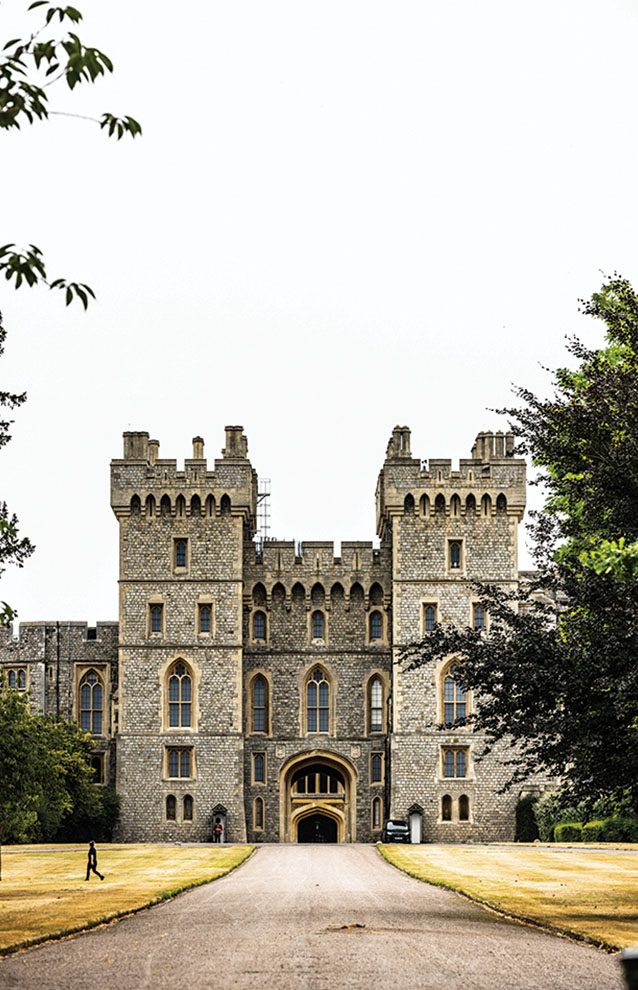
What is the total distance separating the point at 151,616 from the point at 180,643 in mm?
1648

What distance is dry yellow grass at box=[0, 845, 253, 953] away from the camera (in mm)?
21466

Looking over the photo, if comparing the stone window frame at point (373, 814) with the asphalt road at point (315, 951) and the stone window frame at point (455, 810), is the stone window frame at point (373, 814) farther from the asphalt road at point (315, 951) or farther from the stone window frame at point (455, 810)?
the asphalt road at point (315, 951)

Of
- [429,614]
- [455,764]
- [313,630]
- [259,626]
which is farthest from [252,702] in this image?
[455,764]

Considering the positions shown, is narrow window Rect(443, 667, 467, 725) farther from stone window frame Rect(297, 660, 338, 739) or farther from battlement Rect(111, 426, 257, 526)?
battlement Rect(111, 426, 257, 526)

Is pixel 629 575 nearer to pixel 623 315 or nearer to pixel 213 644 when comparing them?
pixel 623 315

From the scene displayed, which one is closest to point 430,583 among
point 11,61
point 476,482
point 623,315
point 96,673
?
point 476,482

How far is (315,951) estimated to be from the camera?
1620cm

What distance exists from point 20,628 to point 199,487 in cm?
1030

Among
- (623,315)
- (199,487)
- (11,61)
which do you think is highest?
(199,487)

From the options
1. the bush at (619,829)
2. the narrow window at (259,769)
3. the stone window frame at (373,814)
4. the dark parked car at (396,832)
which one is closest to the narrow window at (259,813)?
the narrow window at (259,769)

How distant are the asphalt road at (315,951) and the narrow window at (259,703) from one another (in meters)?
33.3

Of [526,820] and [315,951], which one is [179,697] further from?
[315,951]

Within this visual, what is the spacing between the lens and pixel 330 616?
60.0 metres

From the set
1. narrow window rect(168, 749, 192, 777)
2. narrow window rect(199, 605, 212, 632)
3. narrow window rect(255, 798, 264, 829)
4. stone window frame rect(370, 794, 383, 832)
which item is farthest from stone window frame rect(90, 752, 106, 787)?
stone window frame rect(370, 794, 383, 832)
